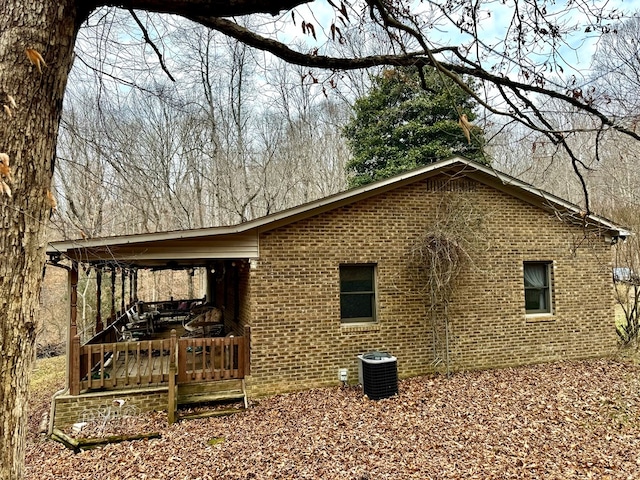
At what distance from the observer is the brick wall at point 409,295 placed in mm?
8086

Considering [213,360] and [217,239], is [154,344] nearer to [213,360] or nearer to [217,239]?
[213,360]

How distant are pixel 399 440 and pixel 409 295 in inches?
142

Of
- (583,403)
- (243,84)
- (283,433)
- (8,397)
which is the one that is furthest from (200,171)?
(8,397)

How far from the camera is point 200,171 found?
76.2 feet

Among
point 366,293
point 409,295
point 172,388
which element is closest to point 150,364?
point 172,388

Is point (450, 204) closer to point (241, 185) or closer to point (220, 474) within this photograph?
point (220, 474)

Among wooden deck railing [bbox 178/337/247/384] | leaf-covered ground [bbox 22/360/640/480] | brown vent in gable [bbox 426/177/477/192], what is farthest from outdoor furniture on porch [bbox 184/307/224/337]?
brown vent in gable [bbox 426/177/477/192]

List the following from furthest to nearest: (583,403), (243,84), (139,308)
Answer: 1. (243,84)
2. (139,308)
3. (583,403)

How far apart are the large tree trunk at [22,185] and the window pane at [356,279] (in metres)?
6.94

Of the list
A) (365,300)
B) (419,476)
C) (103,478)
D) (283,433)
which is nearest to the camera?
(419,476)

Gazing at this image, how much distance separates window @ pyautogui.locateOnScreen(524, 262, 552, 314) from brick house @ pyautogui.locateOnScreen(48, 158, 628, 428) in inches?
1.0

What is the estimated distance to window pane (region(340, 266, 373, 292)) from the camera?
870 cm

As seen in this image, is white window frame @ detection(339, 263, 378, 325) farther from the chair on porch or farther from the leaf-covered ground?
the chair on porch

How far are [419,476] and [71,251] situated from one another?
6.54 metres
